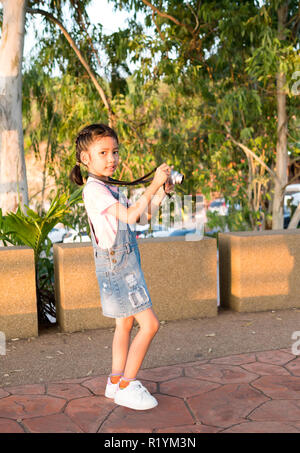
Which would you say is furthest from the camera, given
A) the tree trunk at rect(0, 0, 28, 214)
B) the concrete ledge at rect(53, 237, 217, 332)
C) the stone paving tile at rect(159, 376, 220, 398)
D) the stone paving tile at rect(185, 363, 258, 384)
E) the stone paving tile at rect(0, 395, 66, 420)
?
the tree trunk at rect(0, 0, 28, 214)

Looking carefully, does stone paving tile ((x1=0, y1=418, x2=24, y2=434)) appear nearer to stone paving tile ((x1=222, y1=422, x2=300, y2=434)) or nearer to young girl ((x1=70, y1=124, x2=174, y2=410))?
young girl ((x1=70, y1=124, x2=174, y2=410))

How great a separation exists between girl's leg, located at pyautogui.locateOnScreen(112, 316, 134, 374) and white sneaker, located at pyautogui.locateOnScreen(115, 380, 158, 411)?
0.17 metres

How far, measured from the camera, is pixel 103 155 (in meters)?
2.99

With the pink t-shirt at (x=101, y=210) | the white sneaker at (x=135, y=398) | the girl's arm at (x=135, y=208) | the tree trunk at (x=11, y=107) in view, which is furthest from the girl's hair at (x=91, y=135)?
the tree trunk at (x=11, y=107)

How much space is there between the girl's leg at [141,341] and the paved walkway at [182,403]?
0.26 metres

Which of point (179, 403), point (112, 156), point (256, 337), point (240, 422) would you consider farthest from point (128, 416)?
point (256, 337)

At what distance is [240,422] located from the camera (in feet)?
9.56

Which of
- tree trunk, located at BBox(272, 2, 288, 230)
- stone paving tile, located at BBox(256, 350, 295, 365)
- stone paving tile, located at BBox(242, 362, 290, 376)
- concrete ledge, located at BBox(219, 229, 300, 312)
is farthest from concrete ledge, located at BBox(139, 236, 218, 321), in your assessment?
tree trunk, located at BBox(272, 2, 288, 230)

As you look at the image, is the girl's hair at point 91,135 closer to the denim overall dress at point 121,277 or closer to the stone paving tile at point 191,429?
the denim overall dress at point 121,277

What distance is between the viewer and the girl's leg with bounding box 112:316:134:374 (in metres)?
3.16

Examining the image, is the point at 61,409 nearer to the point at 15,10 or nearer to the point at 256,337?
the point at 256,337

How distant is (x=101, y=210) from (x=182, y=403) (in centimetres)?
123

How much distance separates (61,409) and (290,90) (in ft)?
20.2
